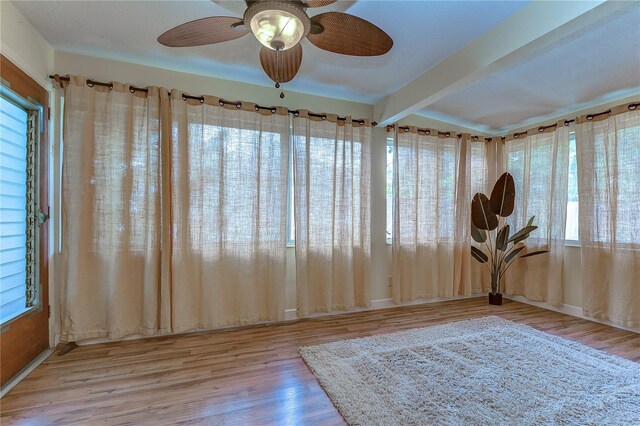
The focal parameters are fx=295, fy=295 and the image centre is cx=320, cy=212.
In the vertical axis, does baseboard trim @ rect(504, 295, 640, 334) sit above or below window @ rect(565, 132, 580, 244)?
below

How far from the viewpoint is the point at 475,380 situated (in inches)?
81.5

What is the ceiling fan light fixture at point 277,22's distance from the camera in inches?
52.2

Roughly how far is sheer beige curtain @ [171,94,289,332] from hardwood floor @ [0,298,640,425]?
0.30 meters

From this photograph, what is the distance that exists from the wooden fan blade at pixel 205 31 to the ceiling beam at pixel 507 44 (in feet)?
5.85

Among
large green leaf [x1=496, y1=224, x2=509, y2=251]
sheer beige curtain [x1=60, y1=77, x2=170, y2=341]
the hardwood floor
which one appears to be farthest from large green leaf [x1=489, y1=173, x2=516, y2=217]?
sheer beige curtain [x1=60, y1=77, x2=170, y2=341]

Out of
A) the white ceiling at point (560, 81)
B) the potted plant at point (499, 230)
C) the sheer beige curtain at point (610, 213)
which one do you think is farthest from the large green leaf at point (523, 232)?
the white ceiling at point (560, 81)

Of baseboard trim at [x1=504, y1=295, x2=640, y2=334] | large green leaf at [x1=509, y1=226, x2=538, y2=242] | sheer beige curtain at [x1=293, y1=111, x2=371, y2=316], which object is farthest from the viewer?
large green leaf at [x1=509, y1=226, x2=538, y2=242]

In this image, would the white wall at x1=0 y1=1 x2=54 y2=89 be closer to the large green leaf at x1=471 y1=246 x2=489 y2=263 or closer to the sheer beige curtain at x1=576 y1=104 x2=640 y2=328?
the large green leaf at x1=471 y1=246 x2=489 y2=263

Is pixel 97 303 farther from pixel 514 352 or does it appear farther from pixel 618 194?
pixel 618 194

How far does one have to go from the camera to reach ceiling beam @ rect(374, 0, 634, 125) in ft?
5.49

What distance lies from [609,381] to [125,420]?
3.15 m

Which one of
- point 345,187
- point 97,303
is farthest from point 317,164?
point 97,303

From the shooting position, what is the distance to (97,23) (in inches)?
85.5

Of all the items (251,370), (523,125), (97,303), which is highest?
(523,125)
